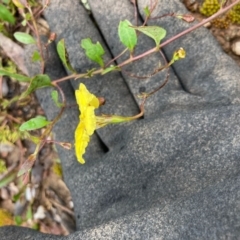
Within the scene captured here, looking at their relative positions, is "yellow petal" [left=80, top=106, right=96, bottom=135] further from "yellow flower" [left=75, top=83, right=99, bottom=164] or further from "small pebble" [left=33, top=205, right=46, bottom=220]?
"small pebble" [left=33, top=205, right=46, bottom=220]

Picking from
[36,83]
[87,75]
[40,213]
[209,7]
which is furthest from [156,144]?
[40,213]

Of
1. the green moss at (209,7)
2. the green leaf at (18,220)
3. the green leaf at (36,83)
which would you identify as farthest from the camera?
the green leaf at (18,220)

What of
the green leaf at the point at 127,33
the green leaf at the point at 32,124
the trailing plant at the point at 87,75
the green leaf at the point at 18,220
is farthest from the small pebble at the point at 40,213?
the green leaf at the point at 127,33

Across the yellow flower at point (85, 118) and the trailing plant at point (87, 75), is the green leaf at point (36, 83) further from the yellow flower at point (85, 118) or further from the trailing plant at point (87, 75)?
the yellow flower at point (85, 118)

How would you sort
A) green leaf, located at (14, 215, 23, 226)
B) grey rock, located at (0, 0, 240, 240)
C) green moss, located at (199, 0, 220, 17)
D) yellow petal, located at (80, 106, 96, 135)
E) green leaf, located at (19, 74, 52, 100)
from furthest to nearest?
green leaf, located at (14, 215, 23, 226) < green moss, located at (199, 0, 220, 17) < green leaf, located at (19, 74, 52, 100) < grey rock, located at (0, 0, 240, 240) < yellow petal, located at (80, 106, 96, 135)

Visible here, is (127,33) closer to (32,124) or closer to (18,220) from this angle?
(32,124)

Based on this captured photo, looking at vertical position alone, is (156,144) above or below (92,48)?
below

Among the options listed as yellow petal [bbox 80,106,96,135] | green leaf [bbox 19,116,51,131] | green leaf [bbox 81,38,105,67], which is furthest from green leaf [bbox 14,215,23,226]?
yellow petal [bbox 80,106,96,135]

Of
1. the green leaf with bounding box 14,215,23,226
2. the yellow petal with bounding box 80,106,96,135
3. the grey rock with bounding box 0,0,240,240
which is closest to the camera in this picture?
the yellow petal with bounding box 80,106,96,135
